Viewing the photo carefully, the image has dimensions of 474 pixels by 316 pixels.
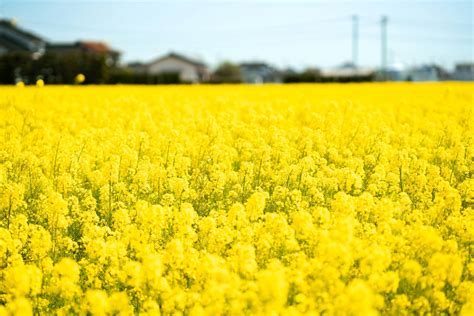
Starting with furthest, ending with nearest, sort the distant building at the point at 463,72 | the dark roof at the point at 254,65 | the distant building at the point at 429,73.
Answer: the dark roof at the point at 254,65 < the distant building at the point at 463,72 < the distant building at the point at 429,73

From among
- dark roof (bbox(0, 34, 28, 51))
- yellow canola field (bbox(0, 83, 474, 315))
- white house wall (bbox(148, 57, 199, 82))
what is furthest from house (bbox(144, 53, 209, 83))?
yellow canola field (bbox(0, 83, 474, 315))

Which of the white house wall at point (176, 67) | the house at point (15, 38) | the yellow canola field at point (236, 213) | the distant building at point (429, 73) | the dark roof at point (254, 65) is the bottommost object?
the yellow canola field at point (236, 213)

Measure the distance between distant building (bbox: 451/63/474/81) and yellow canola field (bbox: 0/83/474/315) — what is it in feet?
275

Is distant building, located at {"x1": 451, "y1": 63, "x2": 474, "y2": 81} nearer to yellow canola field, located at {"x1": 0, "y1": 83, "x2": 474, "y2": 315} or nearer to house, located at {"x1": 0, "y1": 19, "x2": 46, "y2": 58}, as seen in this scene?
house, located at {"x1": 0, "y1": 19, "x2": 46, "y2": 58}

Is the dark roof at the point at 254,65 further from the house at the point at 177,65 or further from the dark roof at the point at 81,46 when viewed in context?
the dark roof at the point at 81,46

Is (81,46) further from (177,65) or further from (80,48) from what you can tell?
(177,65)

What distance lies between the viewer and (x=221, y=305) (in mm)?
4176

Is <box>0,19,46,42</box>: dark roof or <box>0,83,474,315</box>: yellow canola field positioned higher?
<box>0,19,46,42</box>: dark roof

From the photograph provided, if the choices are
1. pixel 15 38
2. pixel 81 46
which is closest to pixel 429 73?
pixel 81 46

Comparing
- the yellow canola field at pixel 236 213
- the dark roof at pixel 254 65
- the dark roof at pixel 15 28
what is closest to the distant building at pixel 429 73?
the dark roof at pixel 254 65

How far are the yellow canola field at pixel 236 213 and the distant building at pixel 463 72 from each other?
275ft

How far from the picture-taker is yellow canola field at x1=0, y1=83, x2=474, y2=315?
14.7 feet

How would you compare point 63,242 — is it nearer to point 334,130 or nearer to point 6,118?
point 334,130

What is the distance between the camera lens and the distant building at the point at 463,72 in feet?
309
